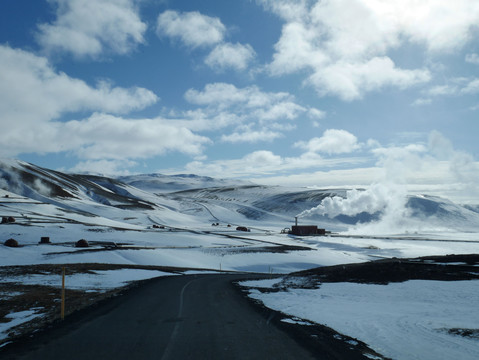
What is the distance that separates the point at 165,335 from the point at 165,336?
0.11 m

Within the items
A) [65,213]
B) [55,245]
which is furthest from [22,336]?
[65,213]

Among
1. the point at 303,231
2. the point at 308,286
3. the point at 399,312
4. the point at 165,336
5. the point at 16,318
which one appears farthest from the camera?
the point at 303,231

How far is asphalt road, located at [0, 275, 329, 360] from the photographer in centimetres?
874

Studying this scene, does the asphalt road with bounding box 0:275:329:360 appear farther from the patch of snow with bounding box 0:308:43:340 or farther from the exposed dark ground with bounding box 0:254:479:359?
the patch of snow with bounding box 0:308:43:340

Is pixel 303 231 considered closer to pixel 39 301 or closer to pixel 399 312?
pixel 399 312

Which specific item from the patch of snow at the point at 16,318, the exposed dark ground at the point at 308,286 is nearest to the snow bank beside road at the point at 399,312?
the exposed dark ground at the point at 308,286

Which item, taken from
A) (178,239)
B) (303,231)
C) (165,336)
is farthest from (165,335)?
(303,231)

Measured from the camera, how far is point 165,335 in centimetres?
1036

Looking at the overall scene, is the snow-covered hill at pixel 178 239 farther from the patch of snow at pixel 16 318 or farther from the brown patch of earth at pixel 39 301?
the brown patch of earth at pixel 39 301

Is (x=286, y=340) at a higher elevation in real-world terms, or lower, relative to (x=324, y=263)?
higher

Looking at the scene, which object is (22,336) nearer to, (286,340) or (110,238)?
(286,340)

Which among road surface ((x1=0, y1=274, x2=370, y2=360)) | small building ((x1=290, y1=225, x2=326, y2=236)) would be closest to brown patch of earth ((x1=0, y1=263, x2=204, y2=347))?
road surface ((x1=0, y1=274, x2=370, y2=360))

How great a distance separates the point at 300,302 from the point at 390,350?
7835 millimetres

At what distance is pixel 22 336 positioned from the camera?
10.4 meters
